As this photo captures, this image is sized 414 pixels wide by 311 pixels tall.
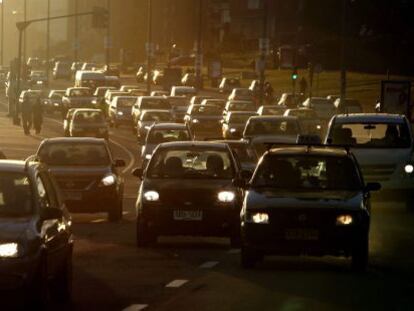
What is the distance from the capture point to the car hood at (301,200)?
19.7 metres

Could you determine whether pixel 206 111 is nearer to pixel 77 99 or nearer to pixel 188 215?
pixel 77 99

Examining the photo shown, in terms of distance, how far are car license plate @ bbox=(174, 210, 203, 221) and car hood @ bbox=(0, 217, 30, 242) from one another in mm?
8816

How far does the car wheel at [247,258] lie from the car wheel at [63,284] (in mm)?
4171

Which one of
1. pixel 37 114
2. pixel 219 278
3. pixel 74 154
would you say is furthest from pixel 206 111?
pixel 219 278

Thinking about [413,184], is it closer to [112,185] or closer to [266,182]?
[112,185]

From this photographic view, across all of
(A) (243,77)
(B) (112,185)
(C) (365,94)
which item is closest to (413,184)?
(B) (112,185)

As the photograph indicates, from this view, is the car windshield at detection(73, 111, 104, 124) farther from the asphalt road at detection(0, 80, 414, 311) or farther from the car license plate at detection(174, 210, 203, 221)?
the car license plate at detection(174, 210, 203, 221)

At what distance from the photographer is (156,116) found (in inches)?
2611

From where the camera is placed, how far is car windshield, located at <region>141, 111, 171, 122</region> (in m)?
66.0

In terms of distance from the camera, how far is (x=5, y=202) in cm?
1488

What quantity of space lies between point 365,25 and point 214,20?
3522 centimetres

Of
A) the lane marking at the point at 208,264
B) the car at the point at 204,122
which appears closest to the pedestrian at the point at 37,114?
the car at the point at 204,122

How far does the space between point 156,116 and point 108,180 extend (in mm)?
36994

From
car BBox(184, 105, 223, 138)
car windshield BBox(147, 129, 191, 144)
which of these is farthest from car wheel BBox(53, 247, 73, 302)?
car BBox(184, 105, 223, 138)
